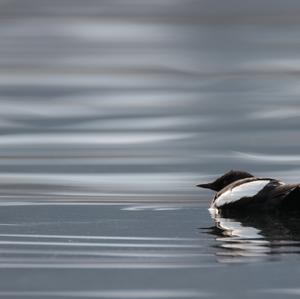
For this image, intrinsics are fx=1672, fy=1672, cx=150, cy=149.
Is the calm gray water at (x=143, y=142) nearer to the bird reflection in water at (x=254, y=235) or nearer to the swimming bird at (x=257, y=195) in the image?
the bird reflection in water at (x=254, y=235)

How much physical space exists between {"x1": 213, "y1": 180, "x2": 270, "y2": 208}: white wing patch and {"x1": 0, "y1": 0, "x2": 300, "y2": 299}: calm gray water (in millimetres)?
282

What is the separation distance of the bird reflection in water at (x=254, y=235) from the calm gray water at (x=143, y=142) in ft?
0.05

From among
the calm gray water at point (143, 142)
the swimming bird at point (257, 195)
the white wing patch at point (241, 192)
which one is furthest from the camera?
the white wing patch at point (241, 192)

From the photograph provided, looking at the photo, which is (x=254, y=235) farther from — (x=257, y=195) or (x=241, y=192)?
(x=241, y=192)

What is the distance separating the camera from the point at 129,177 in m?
15.1

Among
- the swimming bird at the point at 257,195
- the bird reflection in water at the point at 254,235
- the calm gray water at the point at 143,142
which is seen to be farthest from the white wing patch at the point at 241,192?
the calm gray water at the point at 143,142

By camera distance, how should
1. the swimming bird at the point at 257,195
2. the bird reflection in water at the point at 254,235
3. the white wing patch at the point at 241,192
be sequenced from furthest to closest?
the white wing patch at the point at 241,192 → the swimming bird at the point at 257,195 → the bird reflection in water at the point at 254,235

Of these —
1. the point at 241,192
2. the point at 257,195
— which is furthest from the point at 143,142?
the point at 257,195

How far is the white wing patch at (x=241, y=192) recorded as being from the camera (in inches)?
502

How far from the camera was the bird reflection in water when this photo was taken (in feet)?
34.2

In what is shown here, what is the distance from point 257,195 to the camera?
12.6 metres

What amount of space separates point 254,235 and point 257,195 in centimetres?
125

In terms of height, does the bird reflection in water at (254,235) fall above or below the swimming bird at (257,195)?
below

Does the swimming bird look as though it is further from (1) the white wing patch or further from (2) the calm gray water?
(2) the calm gray water
